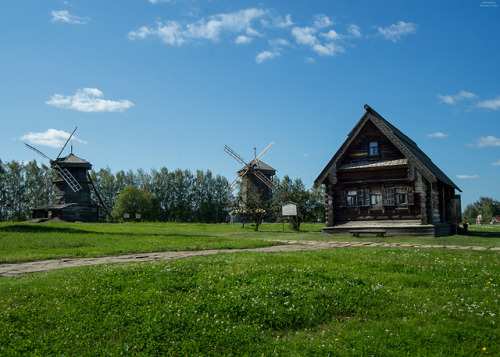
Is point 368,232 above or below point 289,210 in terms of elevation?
below

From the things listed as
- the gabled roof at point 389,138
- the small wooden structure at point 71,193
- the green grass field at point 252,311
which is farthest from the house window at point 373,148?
the small wooden structure at point 71,193

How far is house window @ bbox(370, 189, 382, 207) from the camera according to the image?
27.5 meters

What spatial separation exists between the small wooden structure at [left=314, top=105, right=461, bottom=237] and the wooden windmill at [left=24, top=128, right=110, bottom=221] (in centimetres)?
4615

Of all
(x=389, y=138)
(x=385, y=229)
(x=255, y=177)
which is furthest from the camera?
(x=255, y=177)

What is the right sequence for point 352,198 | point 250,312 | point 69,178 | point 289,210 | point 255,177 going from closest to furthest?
point 250,312 < point 352,198 < point 289,210 < point 69,178 < point 255,177

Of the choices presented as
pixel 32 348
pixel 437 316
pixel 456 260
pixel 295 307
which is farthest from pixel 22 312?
pixel 456 260

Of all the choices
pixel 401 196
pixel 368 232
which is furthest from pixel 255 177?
pixel 368 232

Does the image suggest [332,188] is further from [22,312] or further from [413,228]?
[22,312]

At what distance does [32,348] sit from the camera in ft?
19.7

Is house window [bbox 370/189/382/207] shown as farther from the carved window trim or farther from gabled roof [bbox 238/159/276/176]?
gabled roof [bbox 238/159/276/176]

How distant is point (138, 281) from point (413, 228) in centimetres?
2152

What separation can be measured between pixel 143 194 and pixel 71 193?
18921mm

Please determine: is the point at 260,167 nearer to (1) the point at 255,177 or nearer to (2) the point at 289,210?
(1) the point at 255,177

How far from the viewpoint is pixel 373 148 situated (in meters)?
28.0
